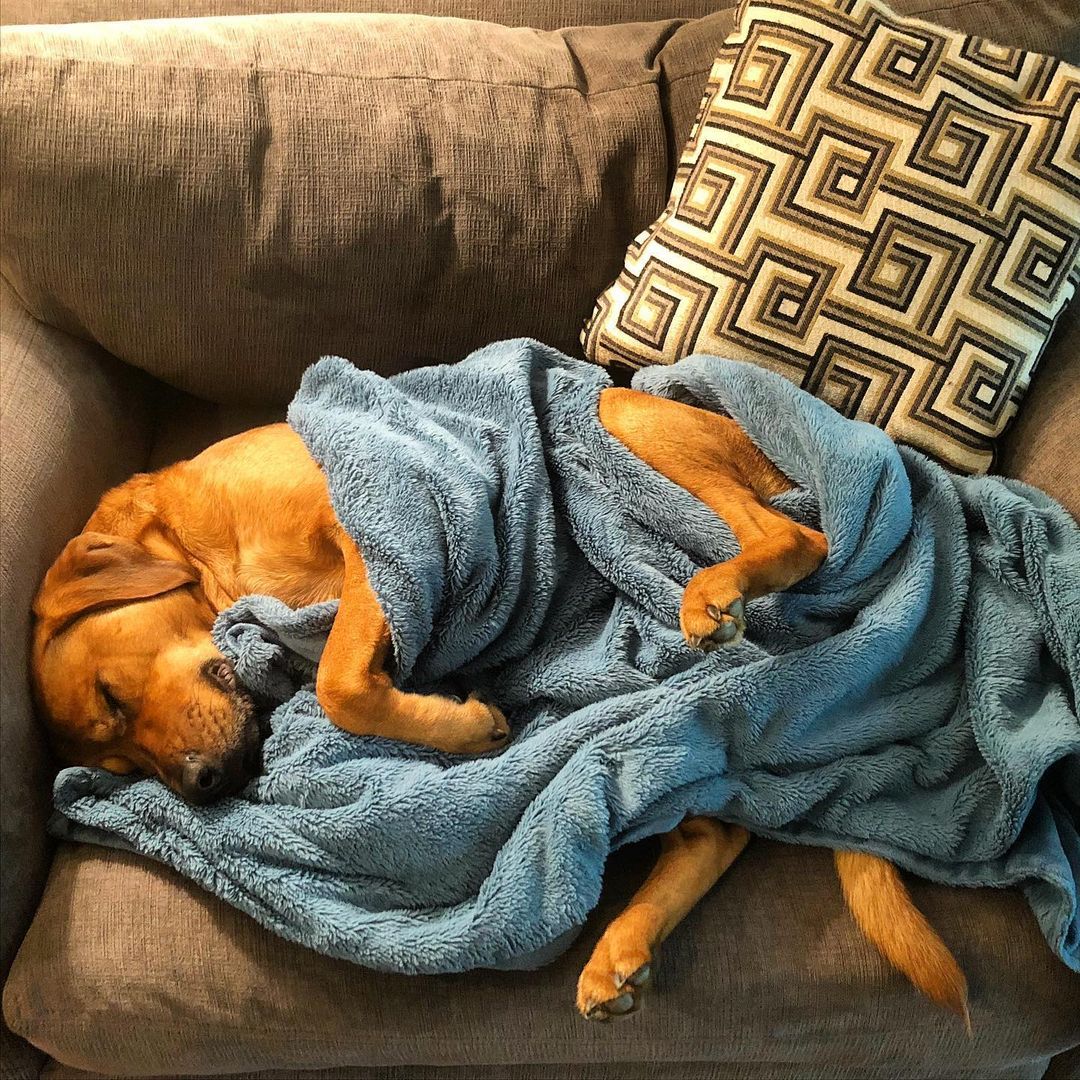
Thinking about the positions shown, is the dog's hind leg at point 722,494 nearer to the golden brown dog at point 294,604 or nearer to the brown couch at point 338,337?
the golden brown dog at point 294,604

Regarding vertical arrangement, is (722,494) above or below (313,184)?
below

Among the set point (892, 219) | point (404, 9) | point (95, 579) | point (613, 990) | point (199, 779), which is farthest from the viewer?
point (404, 9)

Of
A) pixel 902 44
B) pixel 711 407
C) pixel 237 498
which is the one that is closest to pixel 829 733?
pixel 711 407

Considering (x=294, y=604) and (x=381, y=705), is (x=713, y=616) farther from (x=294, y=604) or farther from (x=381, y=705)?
(x=294, y=604)

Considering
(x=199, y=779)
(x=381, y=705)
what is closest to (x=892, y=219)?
(x=381, y=705)

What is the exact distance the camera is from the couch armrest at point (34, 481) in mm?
1147

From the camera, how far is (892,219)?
4.46 feet

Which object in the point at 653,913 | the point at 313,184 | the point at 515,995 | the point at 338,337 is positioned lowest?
the point at 515,995

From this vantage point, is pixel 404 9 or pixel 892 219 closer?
pixel 892 219

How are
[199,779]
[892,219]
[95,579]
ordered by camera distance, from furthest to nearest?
[892,219] → [95,579] → [199,779]

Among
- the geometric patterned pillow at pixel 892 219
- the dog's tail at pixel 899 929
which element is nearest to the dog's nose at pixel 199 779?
the dog's tail at pixel 899 929

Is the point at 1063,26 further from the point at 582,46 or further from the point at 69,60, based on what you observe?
the point at 69,60

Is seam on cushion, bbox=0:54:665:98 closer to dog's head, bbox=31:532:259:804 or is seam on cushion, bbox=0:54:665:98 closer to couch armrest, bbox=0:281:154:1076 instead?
couch armrest, bbox=0:281:154:1076

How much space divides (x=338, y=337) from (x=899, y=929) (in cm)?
110
